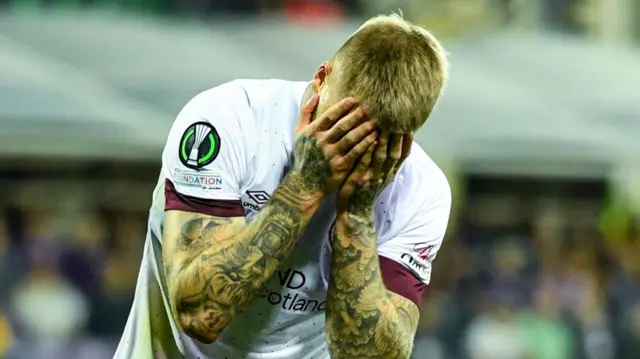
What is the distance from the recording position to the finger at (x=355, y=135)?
12.7 feet

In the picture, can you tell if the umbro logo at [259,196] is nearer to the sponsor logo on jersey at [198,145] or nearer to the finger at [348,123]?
the sponsor logo on jersey at [198,145]

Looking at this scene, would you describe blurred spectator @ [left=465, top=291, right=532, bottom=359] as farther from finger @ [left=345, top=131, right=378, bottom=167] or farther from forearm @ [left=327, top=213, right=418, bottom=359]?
finger @ [left=345, top=131, right=378, bottom=167]

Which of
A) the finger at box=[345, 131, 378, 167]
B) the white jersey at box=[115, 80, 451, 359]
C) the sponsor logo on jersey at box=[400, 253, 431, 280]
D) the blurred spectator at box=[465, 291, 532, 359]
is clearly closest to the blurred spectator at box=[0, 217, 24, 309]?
the blurred spectator at box=[465, 291, 532, 359]

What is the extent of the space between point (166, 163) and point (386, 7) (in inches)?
460

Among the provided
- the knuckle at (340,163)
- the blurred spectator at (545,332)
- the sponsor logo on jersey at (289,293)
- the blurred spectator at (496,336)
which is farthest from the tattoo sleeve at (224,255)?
the blurred spectator at (545,332)

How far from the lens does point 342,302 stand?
4141 millimetres

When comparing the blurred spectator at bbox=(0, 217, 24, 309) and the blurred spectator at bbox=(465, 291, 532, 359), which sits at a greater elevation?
the blurred spectator at bbox=(0, 217, 24, 309)

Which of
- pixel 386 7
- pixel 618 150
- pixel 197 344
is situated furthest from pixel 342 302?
pixel 386 7

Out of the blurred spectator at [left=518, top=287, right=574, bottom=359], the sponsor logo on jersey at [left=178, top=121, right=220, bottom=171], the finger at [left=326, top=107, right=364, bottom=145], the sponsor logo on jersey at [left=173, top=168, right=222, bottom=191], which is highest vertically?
the finger at [left=326, top=107, right=364, bottom=145]

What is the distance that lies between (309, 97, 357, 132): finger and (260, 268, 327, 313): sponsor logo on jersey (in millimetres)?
503

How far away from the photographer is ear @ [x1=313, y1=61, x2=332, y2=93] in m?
4.01

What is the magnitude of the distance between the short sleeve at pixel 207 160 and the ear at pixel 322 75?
237 millimetres

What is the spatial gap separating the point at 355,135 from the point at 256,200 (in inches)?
17.2

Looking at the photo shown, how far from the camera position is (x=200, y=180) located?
402cm
